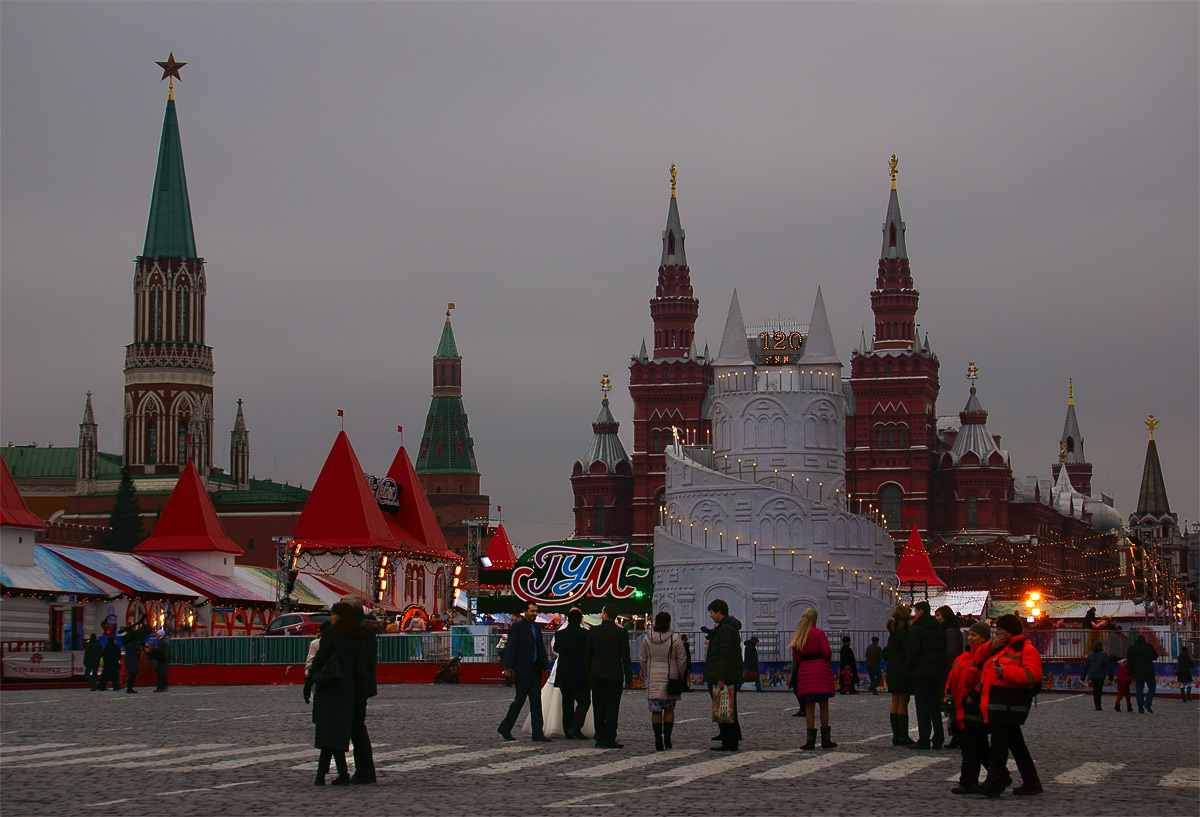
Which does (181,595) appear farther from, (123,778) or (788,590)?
(123,778)

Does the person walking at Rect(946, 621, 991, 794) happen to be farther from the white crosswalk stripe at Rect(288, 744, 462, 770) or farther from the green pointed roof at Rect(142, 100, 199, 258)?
the green pointed roof at Rect(142, 100, 199, 258)

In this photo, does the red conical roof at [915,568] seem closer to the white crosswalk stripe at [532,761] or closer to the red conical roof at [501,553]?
the red conical roof at [501,553]

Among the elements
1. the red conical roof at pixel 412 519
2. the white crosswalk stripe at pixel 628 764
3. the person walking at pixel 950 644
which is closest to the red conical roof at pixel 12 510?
the red conical roof at pixel 412 519

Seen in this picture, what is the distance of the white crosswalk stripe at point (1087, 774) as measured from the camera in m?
13.6

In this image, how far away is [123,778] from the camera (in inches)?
521

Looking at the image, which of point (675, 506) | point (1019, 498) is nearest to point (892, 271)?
point (1019, 498)

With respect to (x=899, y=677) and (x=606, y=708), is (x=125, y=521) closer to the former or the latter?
(x=606, y=708)

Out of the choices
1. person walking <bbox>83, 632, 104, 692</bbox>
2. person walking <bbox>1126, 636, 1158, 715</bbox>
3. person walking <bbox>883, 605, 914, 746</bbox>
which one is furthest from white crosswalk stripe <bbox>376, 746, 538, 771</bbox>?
person walking <bbox>83, 632, 104, 692</bbox>

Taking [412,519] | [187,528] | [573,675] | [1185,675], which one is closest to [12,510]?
[187,528]

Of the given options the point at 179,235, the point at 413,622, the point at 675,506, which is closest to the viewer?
the point at 413,622

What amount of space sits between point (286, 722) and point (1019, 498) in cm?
9134

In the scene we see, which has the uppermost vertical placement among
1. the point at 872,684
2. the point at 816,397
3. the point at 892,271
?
the point at 892,271

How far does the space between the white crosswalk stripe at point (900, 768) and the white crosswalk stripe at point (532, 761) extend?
2.73 m

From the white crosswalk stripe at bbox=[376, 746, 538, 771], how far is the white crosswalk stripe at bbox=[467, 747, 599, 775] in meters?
0.42
